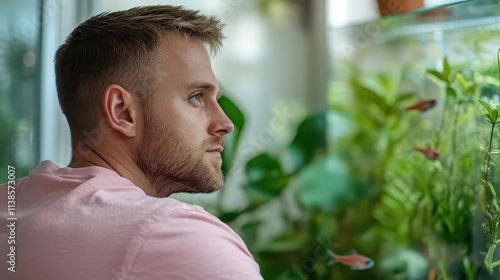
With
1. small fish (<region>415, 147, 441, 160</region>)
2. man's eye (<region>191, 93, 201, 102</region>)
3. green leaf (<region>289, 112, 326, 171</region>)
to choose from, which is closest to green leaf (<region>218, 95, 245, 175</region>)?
green leaf (<region>289, 112, 326, 171</region>)

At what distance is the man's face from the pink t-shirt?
19cm

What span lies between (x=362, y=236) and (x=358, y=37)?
0.65 m

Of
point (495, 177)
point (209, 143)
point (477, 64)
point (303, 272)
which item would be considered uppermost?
point (477, 64)

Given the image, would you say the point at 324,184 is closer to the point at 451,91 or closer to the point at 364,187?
the point at 364,187

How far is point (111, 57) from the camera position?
3.57 feet

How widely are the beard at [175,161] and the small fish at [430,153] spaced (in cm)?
73

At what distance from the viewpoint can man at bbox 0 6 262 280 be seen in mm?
841

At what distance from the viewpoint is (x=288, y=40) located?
88.0 inches

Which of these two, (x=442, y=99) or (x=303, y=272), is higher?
(x=442, y=99)

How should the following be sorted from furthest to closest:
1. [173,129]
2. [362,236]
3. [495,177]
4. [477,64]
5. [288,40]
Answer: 1. [288,40]
2. [362,236]
3. [477,64]
4. [495,177]
5. [173,129]

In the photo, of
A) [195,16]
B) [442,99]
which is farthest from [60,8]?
[442,99]

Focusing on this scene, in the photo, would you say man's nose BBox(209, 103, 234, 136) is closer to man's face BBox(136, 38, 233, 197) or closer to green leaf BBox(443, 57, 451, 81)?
man's face BBox(136, 38, 233, 197)

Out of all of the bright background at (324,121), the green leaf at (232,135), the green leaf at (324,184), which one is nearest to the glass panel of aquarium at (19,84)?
the bright background at (324,121)

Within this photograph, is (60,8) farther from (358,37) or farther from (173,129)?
(358,37)
